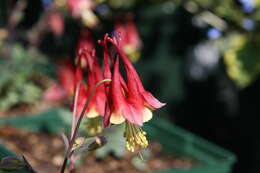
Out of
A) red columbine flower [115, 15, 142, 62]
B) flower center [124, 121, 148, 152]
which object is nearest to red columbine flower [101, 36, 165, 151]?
flower center [124, 121, 148, 152]

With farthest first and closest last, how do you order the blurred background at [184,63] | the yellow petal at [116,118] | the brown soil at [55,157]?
the blurred background at [184,63]
the brown soil at [55,157]
the yellow petal at [116,118]

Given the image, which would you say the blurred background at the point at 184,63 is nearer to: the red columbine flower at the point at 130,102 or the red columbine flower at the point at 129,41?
the red columbine flower at the point at 129,41

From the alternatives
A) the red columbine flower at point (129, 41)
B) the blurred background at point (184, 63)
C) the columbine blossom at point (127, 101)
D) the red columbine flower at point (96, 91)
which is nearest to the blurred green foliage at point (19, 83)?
the blurred background at point (184, 63)

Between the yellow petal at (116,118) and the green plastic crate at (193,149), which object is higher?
the yellow petal at (116,118)

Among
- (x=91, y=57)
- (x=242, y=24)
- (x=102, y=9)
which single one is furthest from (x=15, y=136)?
(x=102, y=9)

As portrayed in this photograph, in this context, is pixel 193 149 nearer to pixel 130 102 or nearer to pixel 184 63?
pixel 130 102

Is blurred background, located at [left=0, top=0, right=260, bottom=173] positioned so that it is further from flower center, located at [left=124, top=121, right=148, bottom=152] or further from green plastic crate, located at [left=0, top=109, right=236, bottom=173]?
flower center, located at [left=124, top=121, right=148, bottom=152]

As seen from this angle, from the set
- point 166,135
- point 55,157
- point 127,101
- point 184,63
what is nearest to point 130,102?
point 127,101
